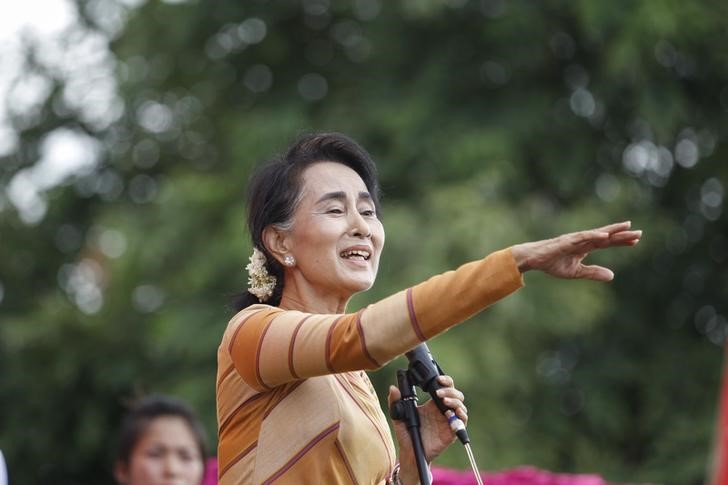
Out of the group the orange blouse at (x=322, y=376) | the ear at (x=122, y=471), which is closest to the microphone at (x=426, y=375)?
the orange blouse at (x=322, y=376)

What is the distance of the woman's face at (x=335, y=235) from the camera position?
11.4 feet

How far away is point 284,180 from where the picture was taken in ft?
11.8

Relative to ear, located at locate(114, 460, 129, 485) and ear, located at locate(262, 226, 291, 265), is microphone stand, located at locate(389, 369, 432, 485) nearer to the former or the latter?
ear, located at locate(262, 226, 291, 265)

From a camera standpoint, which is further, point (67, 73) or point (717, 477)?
point (67, 73)

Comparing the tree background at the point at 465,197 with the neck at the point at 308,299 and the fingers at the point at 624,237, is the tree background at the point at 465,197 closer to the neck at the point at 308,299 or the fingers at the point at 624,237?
the neck at the point at 308,299

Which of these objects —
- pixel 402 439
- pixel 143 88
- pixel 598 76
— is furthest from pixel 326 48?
pixel 402 439

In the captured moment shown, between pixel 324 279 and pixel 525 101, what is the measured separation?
8.70m

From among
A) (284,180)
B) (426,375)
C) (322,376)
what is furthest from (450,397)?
(284,180)

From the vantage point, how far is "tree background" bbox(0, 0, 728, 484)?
11.0 metres

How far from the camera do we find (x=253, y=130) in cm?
1161

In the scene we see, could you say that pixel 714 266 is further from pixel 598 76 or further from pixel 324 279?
pixel 324 279

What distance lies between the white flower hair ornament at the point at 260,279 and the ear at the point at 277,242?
0.06 meters

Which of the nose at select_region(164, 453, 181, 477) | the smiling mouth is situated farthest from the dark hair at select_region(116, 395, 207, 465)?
the smiling mouth

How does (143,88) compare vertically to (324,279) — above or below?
above
